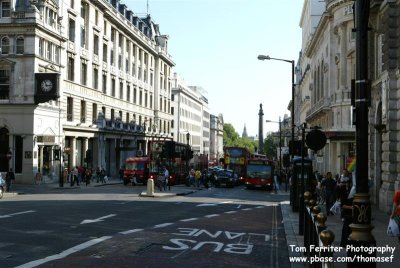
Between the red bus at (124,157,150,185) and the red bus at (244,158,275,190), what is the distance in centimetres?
996

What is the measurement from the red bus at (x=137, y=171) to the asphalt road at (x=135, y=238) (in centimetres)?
2803

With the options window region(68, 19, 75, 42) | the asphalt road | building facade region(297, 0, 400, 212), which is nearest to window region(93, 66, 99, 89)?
window region(68, 19, 75, 42)

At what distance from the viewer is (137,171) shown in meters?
50.7

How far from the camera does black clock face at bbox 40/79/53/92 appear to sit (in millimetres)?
43312

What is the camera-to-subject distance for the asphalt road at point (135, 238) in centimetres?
1130

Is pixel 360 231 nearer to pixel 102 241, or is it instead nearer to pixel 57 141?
pixel 102 241

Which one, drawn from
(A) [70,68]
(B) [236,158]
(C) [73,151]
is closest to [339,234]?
(C) [73,151]

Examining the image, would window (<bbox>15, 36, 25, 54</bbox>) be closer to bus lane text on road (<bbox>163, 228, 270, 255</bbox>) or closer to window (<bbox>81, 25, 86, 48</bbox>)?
window (<bbox>81, 25, 86, 48</bbox>)

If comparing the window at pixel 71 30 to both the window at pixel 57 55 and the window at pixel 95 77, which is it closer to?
the window at pixel 57 55

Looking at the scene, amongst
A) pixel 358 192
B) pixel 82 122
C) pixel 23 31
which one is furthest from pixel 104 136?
pixel 358 192

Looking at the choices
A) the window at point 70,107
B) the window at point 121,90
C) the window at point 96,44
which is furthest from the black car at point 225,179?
the window at point 121,90

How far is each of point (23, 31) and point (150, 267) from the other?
123ft

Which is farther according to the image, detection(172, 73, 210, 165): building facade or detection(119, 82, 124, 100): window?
A: detection(172, 73, 210, 165): building facade

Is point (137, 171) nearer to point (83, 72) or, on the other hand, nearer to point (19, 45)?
point (83, 72)
